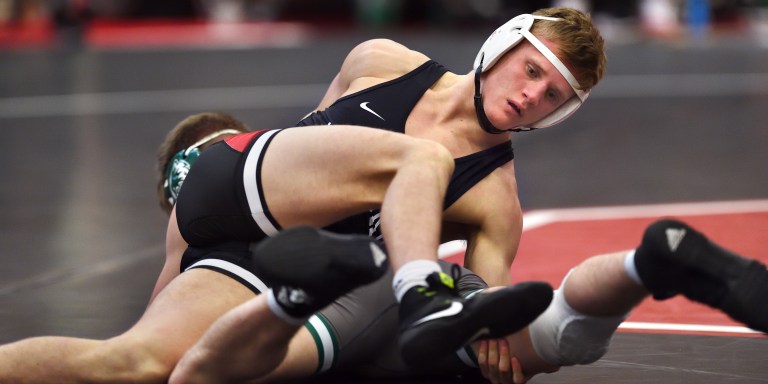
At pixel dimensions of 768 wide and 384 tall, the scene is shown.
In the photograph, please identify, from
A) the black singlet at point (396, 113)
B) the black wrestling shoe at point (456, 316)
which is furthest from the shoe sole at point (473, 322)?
the black singlet at point (396, 113)

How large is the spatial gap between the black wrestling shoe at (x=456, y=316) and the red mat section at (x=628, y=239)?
148cm

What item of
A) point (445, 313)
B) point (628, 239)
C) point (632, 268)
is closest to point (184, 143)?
Result: point (445, 313)

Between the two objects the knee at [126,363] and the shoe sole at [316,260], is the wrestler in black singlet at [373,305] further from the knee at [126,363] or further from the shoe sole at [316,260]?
the shoe sole at [316,260]

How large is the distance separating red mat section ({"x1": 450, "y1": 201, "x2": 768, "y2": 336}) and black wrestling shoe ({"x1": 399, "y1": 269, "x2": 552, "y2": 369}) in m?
1.48

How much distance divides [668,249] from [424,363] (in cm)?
60

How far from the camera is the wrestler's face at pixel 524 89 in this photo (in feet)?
12.3

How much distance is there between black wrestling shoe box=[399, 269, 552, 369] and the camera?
2875 mm

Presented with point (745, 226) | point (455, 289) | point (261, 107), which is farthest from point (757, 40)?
point (455, 289)

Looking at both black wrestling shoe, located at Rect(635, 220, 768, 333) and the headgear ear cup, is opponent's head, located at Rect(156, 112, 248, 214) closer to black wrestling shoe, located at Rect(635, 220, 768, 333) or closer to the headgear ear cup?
the headgear ear cup

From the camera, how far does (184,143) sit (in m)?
4.38

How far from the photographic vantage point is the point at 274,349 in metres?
3.27

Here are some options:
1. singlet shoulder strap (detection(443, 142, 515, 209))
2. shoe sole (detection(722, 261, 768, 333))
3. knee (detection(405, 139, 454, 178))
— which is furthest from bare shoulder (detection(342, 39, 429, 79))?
shoe sole (detection(722, 261, 768, 333))

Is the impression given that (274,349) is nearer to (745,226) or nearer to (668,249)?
(668,249)

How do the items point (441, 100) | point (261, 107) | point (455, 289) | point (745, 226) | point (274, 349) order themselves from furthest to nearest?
1. point (261, 107)
2. point (745, 226)
3. point (441, 100)
4. point (274, 349)
5. point (455, 289)
